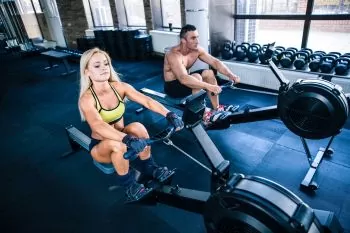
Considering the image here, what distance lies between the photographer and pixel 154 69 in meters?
5.40

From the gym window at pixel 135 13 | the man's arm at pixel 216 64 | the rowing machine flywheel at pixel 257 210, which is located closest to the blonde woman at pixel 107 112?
the rowing machine flywheel at pixel 257 210

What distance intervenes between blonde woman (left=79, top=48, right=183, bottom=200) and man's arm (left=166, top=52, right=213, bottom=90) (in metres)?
0.76

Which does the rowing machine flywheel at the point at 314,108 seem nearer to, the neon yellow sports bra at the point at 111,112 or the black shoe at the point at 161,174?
the black shoe at the point at 161,174

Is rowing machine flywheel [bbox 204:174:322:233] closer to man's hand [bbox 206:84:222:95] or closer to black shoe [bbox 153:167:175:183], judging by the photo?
black shoe [bbox 153:167:175:183]

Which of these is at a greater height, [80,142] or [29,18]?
[29,18]

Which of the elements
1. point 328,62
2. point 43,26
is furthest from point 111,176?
point 43,26

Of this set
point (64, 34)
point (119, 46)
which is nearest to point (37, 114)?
point (119, 46)

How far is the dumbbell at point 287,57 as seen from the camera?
3469 mm

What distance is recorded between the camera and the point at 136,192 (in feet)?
5.85

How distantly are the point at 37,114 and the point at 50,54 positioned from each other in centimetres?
241

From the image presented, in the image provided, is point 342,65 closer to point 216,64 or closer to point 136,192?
point 216,64

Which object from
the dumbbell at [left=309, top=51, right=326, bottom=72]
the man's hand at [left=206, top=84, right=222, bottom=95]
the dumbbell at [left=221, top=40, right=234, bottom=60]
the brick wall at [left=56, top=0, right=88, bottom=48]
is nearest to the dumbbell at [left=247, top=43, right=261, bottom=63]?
the dumbbell at [left=221, top=40, right=234, bottom=60]

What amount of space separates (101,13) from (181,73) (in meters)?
5.75

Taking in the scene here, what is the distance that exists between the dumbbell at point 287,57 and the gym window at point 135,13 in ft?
12.5
